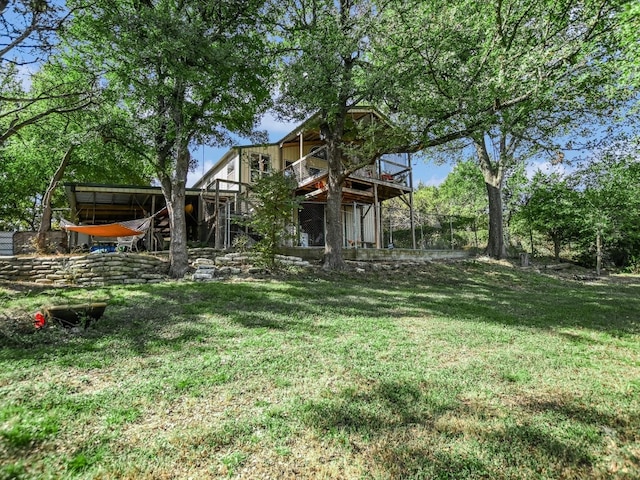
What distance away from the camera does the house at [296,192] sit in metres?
12.8

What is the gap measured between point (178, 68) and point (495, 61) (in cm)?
647

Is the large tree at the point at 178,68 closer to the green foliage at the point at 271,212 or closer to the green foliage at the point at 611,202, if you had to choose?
the green foliage at the point at 271,212

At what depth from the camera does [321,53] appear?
25.7 ft

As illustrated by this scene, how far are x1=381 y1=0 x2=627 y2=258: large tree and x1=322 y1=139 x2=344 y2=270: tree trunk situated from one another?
2571mm

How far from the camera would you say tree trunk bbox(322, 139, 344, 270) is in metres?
9.95

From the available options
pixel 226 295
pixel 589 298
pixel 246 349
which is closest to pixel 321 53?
pixel 226 295

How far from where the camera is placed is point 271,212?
339 inches

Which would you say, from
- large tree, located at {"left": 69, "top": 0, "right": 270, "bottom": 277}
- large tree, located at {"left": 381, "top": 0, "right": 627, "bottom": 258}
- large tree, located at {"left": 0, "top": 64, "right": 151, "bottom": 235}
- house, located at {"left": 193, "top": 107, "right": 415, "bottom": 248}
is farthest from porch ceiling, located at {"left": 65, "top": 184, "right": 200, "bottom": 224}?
large tree, located at {"left": 381, "top": 0, "right": 627, "bottom": 258}

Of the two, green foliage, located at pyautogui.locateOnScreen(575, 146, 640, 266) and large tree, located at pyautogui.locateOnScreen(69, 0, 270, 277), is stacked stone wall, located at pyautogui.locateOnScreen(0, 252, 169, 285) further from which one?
green foliage, located at pyautogui.locateOnScreen(575, 146, 640, 266)

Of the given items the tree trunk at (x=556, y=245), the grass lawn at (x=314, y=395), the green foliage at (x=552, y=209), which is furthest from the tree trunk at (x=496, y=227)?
the grass lawn at (x=314, y=395)

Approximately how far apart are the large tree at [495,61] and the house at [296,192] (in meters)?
4.89

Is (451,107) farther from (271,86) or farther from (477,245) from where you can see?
(477,245)

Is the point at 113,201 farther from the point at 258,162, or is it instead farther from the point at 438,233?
the point at 438,233

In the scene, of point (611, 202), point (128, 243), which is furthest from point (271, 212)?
point (611, 202)
